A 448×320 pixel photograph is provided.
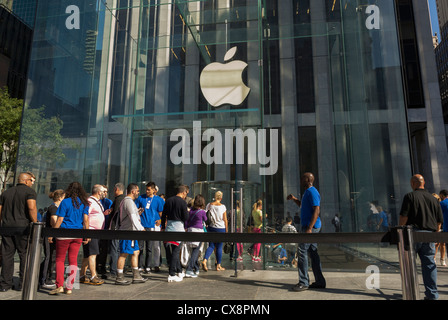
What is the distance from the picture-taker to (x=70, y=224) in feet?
16.1

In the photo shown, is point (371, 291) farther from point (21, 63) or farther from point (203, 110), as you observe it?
point (21, 63)

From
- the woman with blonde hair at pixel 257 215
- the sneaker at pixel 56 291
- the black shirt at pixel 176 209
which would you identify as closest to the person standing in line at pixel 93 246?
the sneaker at pixel 56 291

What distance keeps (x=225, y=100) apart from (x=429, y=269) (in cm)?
612

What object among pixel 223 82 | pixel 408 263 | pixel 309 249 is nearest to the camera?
pixel 408 263

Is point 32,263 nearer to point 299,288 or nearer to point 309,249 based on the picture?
point 299,288

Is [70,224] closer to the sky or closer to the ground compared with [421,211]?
closer to the ground

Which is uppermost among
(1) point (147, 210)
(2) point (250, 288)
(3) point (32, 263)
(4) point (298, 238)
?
(1) point (147, 210)

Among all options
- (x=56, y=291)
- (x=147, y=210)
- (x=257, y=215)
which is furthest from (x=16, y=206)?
(x=257, y=215)

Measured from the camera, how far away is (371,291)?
459cm

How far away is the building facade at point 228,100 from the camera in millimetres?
8227

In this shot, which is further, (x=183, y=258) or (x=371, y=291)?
(x=183, y=258)

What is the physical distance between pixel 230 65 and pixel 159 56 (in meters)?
2.13

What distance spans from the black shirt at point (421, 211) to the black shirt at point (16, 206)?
5.64 meters

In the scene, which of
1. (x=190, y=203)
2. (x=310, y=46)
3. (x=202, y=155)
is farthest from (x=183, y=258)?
(x=310, y=46)
